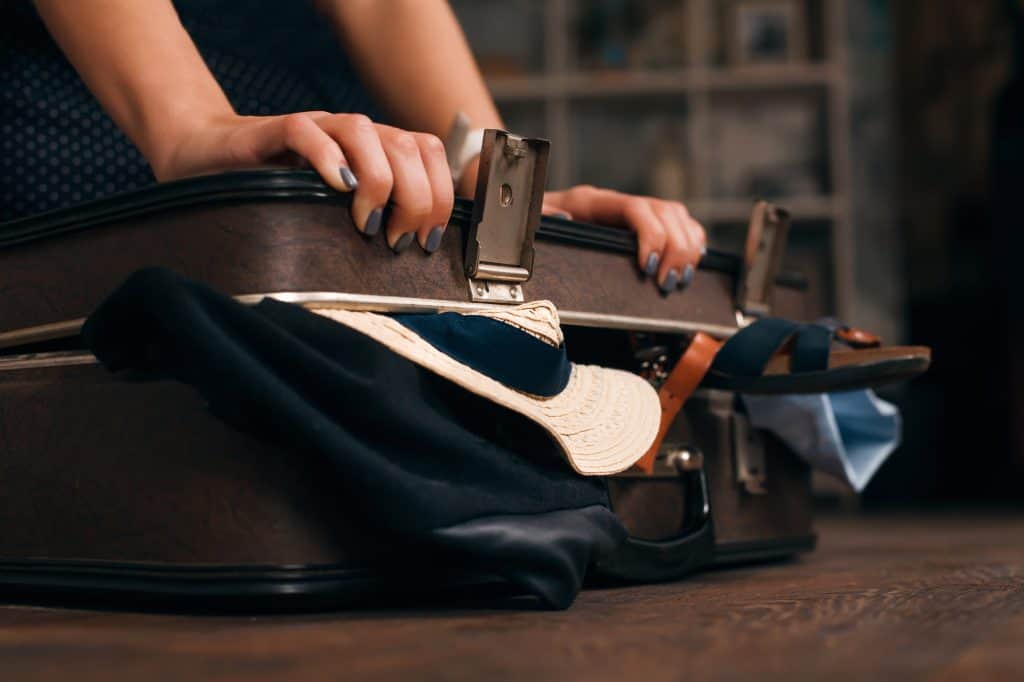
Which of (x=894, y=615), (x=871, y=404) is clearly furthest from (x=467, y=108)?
(x=894, y=615)

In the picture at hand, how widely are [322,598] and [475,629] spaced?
122mm

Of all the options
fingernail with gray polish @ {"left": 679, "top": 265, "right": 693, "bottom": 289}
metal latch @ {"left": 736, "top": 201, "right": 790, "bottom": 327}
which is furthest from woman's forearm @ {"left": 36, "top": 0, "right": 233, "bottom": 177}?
metal latch @ {"left": 736, "top": 201, "right": 790, "bottom": 327}

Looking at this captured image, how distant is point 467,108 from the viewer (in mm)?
1264

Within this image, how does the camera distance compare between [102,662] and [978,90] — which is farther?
[978,90]

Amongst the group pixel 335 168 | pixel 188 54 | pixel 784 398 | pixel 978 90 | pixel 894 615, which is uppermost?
pixel 978 90

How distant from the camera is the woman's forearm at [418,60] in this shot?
1262 millimetres

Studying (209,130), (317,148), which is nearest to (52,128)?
(209,130)

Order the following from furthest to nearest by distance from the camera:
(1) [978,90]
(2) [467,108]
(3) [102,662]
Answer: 1. (1) [978,90]
2. (2) [467,108]
3. (3) [102,662]

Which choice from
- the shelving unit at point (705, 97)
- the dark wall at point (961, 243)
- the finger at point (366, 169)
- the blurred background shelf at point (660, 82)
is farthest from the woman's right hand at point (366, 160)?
the blurred background shelf at point (660, 82)

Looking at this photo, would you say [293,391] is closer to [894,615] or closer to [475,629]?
[475,629]

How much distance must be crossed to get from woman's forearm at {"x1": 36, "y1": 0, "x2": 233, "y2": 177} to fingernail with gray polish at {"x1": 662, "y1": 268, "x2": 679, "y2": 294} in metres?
0.41

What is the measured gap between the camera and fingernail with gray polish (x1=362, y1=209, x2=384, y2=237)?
762mm

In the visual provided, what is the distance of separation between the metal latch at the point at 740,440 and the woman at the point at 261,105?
130 mm

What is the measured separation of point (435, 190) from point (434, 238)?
0.04 metres
